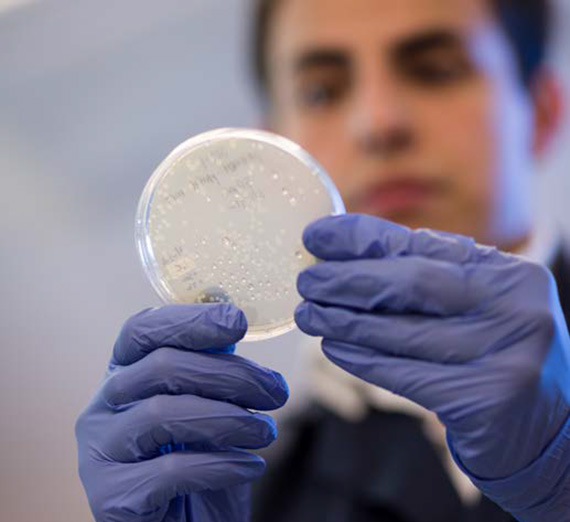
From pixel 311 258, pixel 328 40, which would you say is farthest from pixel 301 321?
pixel 328 40

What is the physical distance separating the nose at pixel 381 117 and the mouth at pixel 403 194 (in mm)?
93

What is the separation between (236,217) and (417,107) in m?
1.11

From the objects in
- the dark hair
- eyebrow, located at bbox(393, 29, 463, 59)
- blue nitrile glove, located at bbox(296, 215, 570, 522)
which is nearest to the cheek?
eyebrow, located at bbox(393, 29, 463, 59)

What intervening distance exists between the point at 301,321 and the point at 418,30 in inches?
49.7

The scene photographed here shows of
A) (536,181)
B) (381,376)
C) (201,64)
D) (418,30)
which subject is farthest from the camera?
(201,64)

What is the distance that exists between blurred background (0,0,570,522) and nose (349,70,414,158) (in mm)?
993

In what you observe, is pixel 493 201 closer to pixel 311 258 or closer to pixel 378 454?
pixel 378 454

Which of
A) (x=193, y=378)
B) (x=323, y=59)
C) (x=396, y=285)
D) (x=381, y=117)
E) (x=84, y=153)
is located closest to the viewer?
(x=396, y=285)

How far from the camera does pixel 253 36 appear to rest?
2498 mm

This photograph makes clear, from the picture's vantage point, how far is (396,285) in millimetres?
1054

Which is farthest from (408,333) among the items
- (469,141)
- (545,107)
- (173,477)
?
(545,107)

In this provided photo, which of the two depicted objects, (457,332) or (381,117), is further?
(381,117)

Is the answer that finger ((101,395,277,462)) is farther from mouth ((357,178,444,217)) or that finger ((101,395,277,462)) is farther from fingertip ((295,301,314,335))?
mouth ((357,178,444,217))

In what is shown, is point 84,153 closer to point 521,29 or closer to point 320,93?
point 320,93
